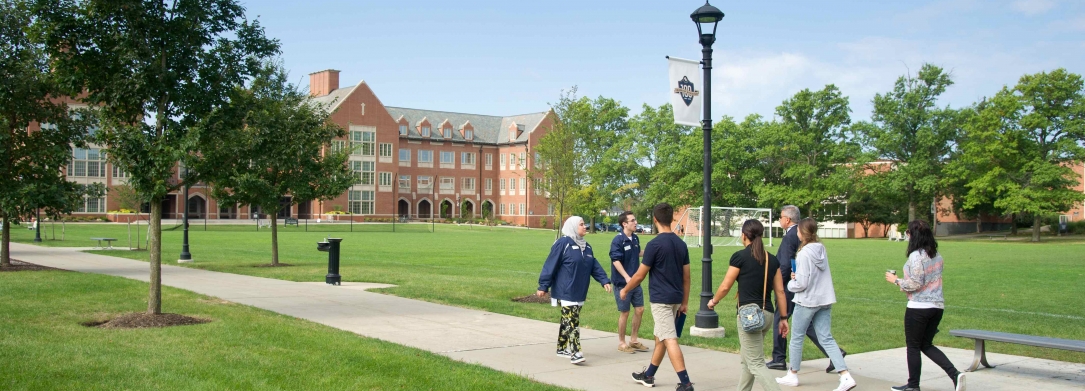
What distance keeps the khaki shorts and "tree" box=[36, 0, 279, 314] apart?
20.3ft

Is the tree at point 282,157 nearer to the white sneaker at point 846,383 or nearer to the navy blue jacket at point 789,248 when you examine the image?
the navy blue jacket at point 789,248

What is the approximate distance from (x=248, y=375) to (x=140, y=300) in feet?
23.5

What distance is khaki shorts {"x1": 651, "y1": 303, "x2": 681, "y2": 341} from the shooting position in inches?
285

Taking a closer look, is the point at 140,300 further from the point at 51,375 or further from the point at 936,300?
the point at 936,300

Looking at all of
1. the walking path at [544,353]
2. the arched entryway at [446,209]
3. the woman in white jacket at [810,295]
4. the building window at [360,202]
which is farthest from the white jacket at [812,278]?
the arched entryway at [446,209]

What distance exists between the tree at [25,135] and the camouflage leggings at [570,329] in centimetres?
1355

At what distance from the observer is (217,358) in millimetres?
8078

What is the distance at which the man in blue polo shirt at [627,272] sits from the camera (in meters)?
9.23

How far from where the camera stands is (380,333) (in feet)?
34.2

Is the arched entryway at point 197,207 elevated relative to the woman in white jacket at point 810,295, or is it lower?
elevated

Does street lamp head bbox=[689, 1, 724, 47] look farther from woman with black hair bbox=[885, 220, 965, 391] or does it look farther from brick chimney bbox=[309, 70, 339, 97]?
brick chimney bbox=[309, 70, 339, 97]

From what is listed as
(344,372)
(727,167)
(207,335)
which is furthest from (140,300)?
(727,167)

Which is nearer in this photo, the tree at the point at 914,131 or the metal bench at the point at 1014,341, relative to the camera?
the metal bench at the point at 1014,341

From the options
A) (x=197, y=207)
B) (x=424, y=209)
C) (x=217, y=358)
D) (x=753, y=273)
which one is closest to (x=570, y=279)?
(x=753, y=273)
